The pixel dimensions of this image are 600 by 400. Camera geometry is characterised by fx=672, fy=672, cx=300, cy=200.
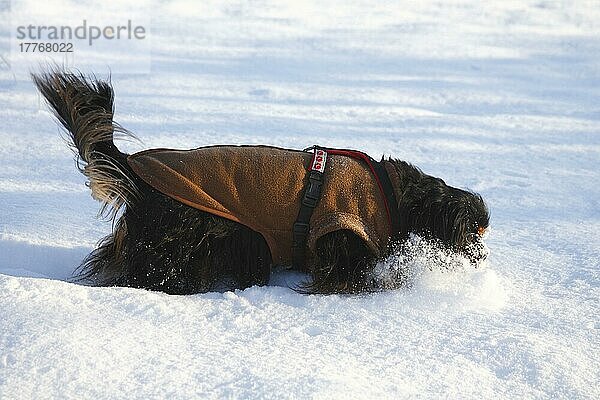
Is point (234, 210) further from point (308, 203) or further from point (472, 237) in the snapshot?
point (472, 237)

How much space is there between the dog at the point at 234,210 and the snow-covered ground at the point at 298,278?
138 mm

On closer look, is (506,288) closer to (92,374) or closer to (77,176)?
(92,374)

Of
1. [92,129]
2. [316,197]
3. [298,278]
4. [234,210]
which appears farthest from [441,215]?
[92,129]

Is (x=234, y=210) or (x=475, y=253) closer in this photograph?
(x=234, y=210)

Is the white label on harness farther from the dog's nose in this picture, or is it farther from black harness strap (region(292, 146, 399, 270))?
the dog's nose

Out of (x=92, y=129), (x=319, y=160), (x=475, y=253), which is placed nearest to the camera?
(x=92, y=129)

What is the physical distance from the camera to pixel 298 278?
2758 mm

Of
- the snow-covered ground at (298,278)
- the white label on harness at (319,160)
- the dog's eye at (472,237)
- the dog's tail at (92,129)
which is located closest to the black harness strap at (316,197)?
the white label on harness at (319,160)

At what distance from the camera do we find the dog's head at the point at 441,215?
107 inches

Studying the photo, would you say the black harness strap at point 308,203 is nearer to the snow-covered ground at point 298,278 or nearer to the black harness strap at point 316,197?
the black harness strap at point 316,197

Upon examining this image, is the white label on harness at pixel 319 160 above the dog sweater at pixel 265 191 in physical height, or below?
above

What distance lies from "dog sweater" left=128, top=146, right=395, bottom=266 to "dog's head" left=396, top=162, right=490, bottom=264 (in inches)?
5.0

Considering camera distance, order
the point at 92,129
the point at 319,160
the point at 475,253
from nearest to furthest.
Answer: the point at 92,129 < the point at 319,160 < the point at 475,253

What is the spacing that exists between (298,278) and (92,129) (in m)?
1.00
